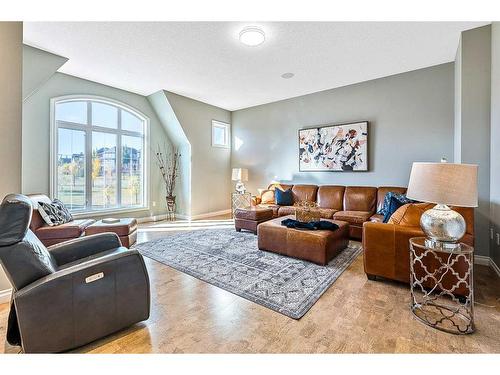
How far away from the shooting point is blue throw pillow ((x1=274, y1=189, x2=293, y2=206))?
16.7 ft

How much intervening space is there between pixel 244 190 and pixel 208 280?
398 centimetres

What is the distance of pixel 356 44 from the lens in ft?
10.4

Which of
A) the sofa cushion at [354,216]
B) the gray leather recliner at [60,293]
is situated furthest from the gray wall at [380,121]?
the gray leather recliner at [60,293]

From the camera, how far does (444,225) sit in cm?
176

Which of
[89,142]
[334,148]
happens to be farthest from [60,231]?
[334,148]

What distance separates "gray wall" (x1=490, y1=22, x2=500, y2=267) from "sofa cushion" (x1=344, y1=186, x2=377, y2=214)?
5.33 ft

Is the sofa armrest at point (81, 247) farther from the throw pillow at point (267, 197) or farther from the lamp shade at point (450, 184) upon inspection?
the throw pillow at point (267, 197)

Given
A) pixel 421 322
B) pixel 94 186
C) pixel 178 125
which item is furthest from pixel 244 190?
pixel 421 322

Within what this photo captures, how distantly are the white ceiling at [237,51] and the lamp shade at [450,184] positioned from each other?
79.8 inches

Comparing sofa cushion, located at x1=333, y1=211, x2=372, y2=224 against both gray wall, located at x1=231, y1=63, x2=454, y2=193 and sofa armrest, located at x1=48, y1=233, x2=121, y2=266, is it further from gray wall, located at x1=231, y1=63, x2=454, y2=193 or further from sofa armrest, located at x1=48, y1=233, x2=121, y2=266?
sofa armrest, located at x1=48, y1=233, x2=121, y2=266

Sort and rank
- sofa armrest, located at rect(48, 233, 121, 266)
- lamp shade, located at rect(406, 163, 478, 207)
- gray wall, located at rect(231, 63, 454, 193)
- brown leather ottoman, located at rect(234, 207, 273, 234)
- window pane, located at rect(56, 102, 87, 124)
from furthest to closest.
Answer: brown leather ottoman, located at rect(234, 207, 273, 234) < window pane, located at rect(56, 102, 87, 124) < gray wall, located at rect(231, 63, 454, 193) < sofa armrest, located at rect(48, 233, 121, 266) < lamp shade, located at rect(406, 163, 478, 207)

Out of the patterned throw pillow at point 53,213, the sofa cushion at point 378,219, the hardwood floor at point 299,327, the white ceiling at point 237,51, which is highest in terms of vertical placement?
the white ceiling at point 237,51

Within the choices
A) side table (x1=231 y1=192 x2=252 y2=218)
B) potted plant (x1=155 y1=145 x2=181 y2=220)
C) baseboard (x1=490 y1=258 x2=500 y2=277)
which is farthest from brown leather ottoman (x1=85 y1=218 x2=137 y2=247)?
baseboard (x1=490 y1=258 x2=500 y2=277)

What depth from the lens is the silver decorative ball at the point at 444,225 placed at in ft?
5.76
